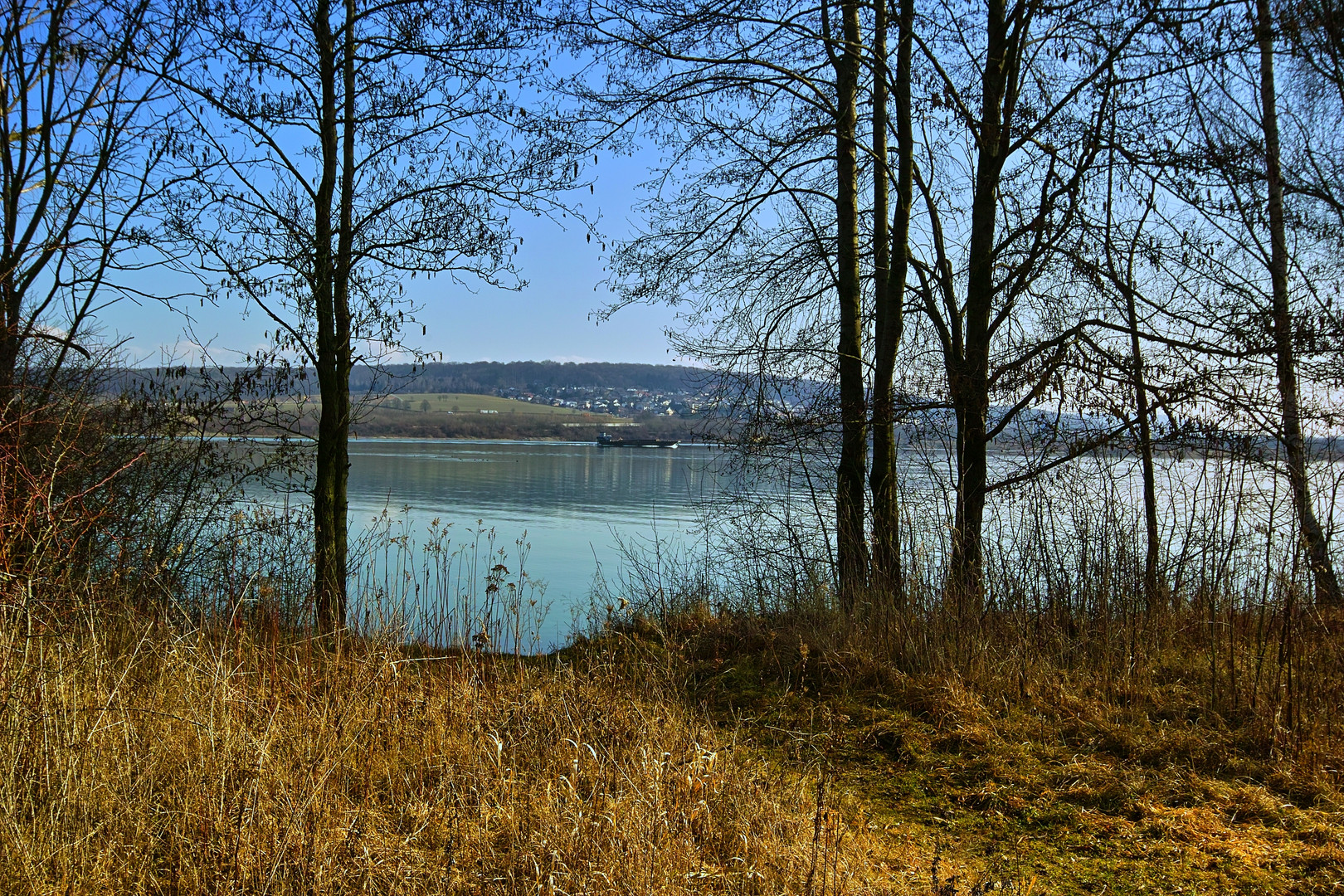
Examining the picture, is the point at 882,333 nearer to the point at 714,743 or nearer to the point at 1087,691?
the point at 1087,691

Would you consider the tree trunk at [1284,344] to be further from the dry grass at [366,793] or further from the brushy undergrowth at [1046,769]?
the dry grass at [366,793]

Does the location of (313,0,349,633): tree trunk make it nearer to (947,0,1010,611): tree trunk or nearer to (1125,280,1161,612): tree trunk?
(947,0,1010,611): tree trunk

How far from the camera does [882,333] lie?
7.54 metres

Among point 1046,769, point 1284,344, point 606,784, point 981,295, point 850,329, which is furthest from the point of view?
point 850,329

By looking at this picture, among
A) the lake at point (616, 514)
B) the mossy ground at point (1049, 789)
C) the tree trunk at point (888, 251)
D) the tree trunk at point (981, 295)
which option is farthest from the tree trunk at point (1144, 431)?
the tree trunk at point (888, 251)

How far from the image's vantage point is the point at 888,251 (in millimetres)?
7770

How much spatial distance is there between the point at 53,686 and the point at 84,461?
12.9ft

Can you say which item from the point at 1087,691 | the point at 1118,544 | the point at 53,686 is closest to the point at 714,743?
the point at 1087,691

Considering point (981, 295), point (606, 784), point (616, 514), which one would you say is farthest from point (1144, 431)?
point (616, 514)

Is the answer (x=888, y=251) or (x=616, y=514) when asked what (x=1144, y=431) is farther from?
(x=616, y=514)

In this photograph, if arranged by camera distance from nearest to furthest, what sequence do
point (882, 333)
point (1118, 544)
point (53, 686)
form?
point (53, 686)
point (1118, 544)
point (882, 333)

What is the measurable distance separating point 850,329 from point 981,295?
1303mm

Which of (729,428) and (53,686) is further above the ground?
(729,428)

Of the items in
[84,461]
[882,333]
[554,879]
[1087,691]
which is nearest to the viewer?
[554,879]
